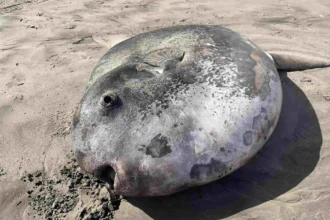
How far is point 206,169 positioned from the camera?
86.2 inches

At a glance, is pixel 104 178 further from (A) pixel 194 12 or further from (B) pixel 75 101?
(A) pixel 194 12

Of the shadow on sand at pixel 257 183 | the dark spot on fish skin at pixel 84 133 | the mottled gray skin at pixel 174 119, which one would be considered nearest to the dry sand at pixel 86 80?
the shadow on sand at pixel 257 183

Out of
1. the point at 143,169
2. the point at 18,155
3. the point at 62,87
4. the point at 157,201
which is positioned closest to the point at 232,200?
the point at 157,201

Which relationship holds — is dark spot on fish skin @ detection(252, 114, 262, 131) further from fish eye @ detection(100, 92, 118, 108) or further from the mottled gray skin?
fish eye @ detection(100, 92, 118, 108)

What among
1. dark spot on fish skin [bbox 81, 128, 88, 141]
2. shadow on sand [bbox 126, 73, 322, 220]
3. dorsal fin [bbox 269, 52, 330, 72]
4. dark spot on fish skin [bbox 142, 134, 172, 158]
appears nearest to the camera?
dark spot on fish skin [bbox 142, 134, 172, 158]

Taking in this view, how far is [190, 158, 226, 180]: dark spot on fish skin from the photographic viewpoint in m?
2.16

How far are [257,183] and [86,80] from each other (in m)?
1.91

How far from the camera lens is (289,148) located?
2.73 meters

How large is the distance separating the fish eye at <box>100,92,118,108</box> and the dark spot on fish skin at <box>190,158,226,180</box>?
0.57m

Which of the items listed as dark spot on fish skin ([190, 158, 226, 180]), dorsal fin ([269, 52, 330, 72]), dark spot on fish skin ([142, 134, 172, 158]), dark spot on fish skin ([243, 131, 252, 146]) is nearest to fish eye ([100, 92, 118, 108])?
dark spot on fish skin ([142, 134, 172, 158])

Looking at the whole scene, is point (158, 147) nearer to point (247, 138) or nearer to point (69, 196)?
point (247, 138)

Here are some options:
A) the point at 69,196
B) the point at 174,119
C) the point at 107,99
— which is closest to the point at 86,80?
the point at 69,196

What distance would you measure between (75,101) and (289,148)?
179cm

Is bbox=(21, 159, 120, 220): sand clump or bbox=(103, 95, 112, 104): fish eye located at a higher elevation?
bbox=(103, 95, 112, 104): fish eye
